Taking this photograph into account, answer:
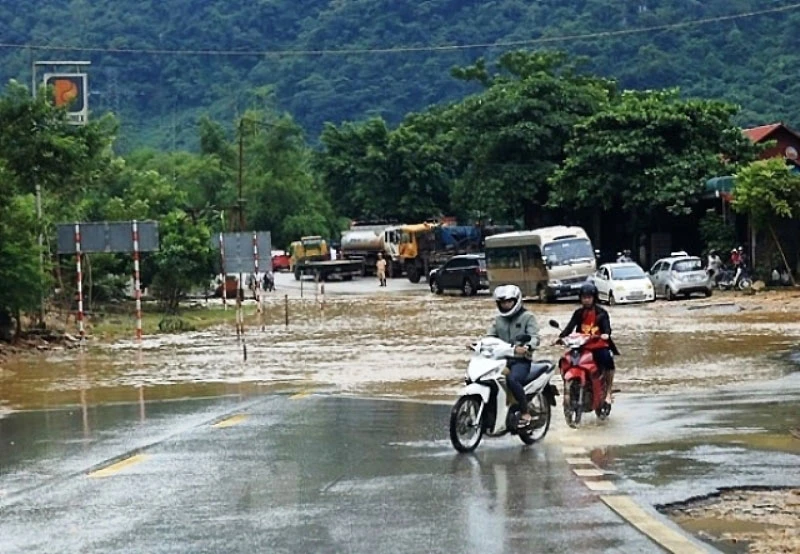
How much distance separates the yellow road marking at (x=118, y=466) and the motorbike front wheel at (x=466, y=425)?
9.69 ft

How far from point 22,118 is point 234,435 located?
18337 mm

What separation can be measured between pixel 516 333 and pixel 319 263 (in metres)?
63.5

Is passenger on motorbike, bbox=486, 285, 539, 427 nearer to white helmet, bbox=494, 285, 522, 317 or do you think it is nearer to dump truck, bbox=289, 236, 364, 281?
white helmet, bbox=494, 285, 522, 317

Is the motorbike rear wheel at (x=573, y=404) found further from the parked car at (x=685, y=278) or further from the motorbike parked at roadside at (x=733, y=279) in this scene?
the motorbike parked at roadside at (x=733, y=279)

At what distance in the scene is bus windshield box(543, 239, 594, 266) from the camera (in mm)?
49406

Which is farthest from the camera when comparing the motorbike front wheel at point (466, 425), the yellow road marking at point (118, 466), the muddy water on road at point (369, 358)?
the muddy water on road at point (369, 358)

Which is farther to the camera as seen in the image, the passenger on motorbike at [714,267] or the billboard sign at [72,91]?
the passenger on motorbike at [714,267]

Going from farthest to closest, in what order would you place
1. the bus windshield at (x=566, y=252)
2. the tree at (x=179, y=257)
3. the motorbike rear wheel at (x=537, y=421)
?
the bus windshield at (x=566, y=252)
the tree at (x=179, y=257)
the motorbike rear wheel at (x=537, y=421)

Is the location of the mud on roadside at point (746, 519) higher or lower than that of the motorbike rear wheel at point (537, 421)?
lower

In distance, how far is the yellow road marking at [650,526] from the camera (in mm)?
8320

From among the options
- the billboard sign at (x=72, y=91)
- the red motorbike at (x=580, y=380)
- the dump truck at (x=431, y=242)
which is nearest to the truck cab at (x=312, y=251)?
the dump truck at (x=431, y=242)

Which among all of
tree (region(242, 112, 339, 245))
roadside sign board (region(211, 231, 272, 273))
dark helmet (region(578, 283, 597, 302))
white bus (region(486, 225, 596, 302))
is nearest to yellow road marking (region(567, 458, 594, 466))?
dark helmet (region(578, 283, 597, 302))

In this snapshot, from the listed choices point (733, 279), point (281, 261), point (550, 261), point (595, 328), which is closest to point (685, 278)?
point (733, 279)

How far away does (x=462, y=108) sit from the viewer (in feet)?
226
